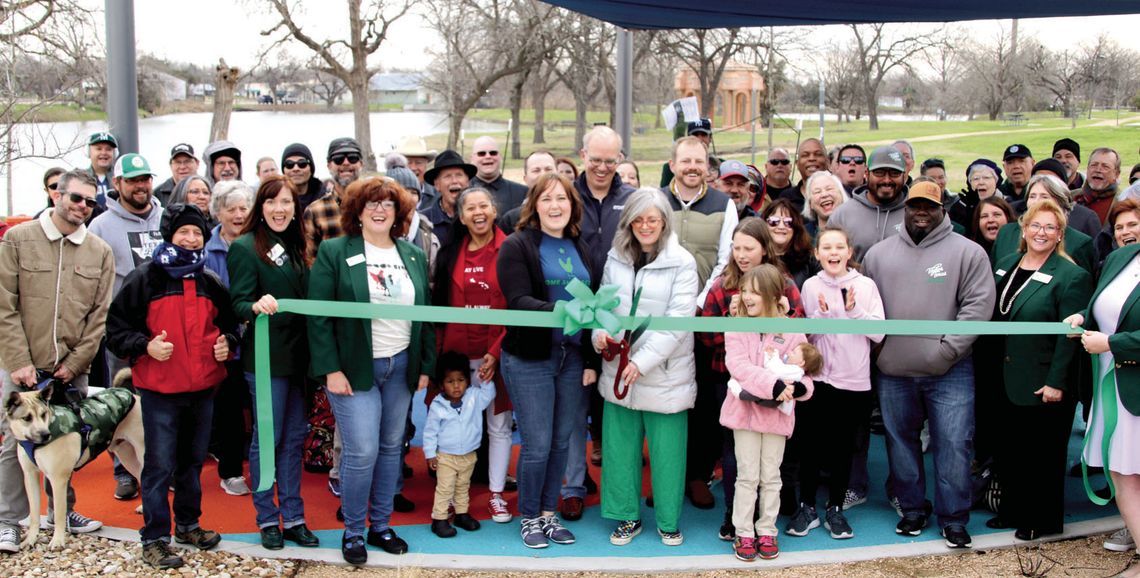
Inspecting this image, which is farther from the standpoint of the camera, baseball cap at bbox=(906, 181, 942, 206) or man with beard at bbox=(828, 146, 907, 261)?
man with beard at bbox=(828, 146, 907, 261)

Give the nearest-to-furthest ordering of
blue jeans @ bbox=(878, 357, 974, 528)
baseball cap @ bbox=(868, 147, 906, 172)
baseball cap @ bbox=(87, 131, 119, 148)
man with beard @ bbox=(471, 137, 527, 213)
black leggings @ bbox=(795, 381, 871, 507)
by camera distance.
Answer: blue jeans @ bbox=(878, 357, 974, 528) < black leggings @ bbox=(795, 381, 871, 507) < baseball cap @ bbox=(868, 147, 906, 172) < man with beard @ bbox=(471, 137, 527, 213) < baseball cap @ bbox=(87, 131, 119, 148)

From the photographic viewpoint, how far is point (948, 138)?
2562 cm

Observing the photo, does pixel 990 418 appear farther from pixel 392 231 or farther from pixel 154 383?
pixel 154 383

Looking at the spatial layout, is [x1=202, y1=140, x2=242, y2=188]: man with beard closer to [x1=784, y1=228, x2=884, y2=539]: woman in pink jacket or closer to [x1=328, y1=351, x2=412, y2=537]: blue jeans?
[x1=328, y1=351, x2=412, y2=537]: blue jeans

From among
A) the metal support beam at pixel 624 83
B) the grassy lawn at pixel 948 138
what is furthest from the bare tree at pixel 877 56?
the metal support beam at pixel 624 83

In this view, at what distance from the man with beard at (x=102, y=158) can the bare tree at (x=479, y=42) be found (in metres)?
21.3

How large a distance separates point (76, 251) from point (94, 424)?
3.03ft

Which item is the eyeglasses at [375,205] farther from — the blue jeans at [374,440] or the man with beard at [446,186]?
the man with beard at [446,186]

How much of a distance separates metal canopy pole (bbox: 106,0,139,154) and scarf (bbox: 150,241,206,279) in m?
2.41

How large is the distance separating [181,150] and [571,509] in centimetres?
412

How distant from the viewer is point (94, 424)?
4.78 metres

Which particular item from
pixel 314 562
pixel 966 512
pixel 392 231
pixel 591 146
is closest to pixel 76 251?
pixel 392 231

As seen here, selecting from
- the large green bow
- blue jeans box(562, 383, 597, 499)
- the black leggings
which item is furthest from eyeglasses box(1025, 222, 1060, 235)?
blue jeans box(562, 383, 597, 499)

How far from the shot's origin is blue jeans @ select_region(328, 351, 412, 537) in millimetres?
4633
